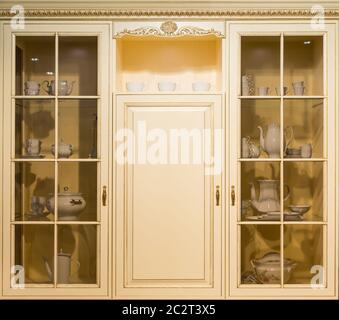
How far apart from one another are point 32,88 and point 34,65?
0.39ft

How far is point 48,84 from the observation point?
10.1ft

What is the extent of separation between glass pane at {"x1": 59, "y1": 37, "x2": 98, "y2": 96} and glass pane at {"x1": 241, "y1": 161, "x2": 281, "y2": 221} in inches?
35.9

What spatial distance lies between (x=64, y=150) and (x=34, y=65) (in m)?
0.46

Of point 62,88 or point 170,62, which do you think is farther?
point 170,62

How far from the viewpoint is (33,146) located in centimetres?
306

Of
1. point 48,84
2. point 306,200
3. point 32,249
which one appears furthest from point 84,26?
point 306,200

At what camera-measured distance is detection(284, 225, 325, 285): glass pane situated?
120 inches

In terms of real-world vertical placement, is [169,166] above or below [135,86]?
below

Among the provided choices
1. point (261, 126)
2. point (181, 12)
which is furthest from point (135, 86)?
point (261, 126)

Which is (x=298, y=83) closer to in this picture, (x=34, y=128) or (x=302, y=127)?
(x=302, y=127)

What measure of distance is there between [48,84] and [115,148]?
478 millimetres

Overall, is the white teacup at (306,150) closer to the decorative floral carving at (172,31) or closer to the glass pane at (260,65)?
the glass pane at (260,65)

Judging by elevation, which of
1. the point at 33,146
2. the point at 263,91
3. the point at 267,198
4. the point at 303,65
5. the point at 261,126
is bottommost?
the point at 267,198
